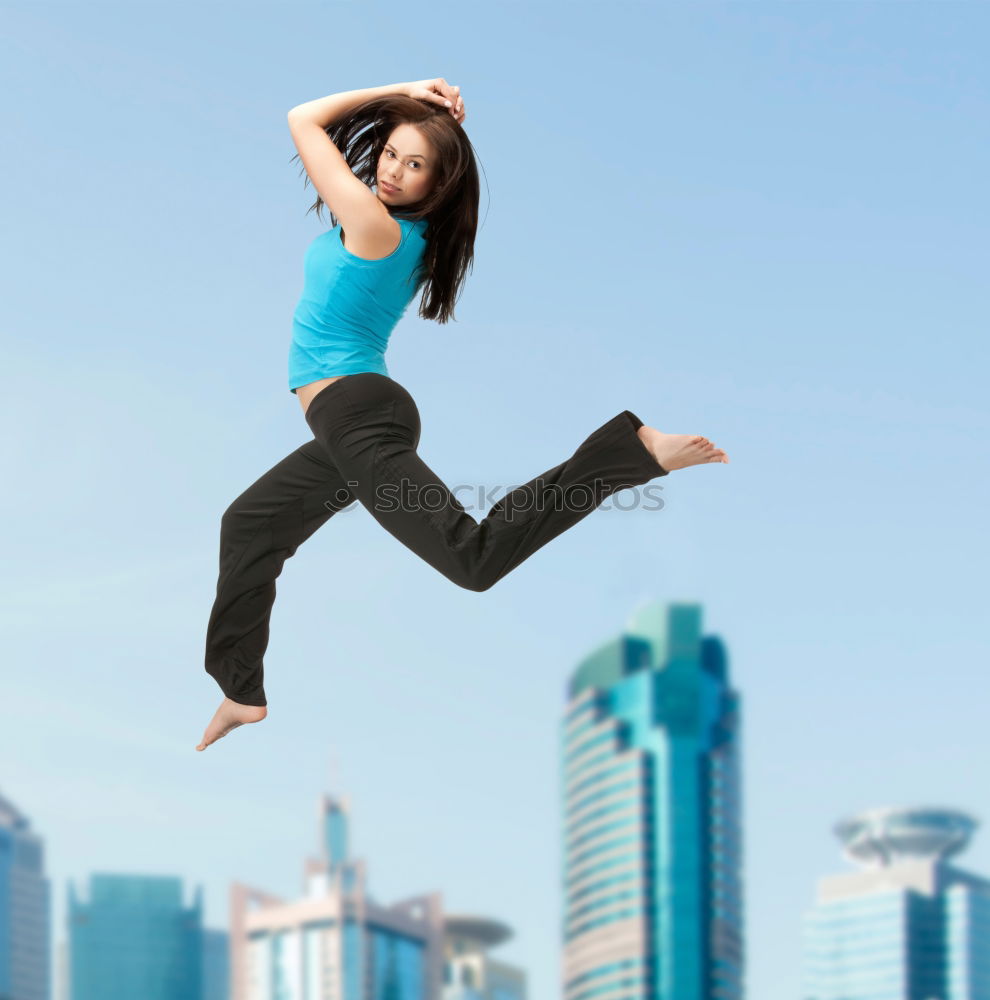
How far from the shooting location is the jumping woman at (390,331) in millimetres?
5473

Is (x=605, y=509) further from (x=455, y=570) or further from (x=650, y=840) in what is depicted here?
(x=650, y=840)

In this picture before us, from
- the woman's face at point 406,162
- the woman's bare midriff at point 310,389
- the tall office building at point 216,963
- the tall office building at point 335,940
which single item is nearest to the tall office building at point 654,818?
the tall office building at point 335,940

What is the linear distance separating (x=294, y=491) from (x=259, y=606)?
0.55 m

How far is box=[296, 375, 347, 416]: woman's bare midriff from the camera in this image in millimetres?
5746

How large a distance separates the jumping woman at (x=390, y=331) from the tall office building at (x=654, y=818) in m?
86.2

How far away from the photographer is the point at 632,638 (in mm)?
101750

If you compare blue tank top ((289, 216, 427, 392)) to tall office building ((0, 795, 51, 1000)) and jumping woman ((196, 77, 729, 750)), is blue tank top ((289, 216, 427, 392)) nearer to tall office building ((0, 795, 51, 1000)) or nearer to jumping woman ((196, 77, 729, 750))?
jumping woman ((196, 77, 729, 750))

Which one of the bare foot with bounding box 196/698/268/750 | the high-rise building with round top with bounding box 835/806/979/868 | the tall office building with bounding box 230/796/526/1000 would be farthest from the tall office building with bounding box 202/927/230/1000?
the bare foot with bounding box 196/698/268/750

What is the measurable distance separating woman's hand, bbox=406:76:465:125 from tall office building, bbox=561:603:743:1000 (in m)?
86.6

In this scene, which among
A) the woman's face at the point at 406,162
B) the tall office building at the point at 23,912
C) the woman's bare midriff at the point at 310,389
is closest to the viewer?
the woman's face at the point at 406,162

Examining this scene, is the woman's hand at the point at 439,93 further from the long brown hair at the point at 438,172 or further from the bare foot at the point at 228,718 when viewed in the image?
the bare foot at the point at 228,718

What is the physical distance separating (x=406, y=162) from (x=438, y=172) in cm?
14

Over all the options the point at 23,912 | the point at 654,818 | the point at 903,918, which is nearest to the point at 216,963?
the point at 23,912

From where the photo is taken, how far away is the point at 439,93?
5.67m
